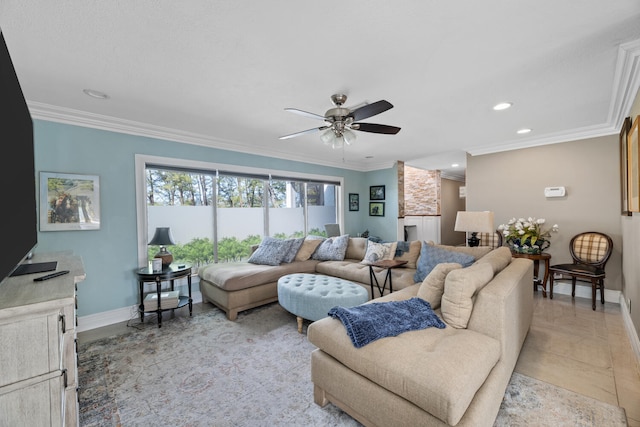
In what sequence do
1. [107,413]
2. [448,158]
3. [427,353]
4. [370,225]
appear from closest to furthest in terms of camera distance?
[427,353], [107,413], [448,158], [370,225]

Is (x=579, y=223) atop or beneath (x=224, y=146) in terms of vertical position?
beneath

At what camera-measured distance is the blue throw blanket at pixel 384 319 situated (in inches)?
63.9

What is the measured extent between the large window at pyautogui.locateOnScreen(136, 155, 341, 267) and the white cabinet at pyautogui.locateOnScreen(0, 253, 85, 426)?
97.7 inches

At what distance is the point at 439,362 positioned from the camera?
4.50 feet

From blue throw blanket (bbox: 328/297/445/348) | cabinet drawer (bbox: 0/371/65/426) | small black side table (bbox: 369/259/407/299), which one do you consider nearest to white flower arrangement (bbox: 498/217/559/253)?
small black side table (bbox: 369/259/407/299)

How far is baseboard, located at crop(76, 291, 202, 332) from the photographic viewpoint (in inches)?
119

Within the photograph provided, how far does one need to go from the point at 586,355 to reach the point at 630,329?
0.83 metres

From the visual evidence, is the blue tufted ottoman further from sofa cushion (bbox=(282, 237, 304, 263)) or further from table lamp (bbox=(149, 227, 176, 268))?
table lamp (bbox=(149, 227, 176, 268))

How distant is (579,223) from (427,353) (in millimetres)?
4159

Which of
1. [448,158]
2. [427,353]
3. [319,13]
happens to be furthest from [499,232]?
[319,13]

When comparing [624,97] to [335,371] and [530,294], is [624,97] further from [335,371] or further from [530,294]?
[335,371]

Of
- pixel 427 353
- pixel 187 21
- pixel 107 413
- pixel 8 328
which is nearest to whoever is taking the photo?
pixel 8 328

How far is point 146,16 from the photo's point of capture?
1.56 meters

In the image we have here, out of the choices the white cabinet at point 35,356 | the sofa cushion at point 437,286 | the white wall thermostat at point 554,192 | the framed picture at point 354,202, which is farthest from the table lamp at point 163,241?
the white wall thermostat at point 554,192
